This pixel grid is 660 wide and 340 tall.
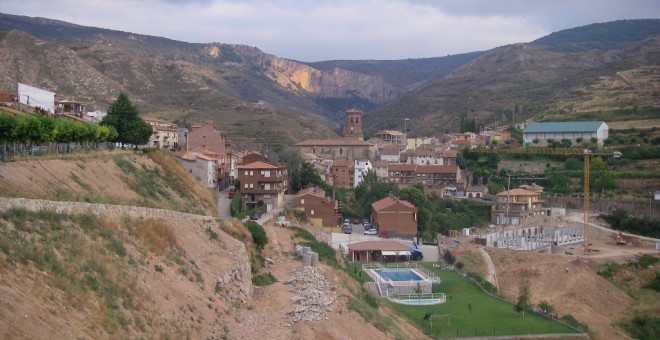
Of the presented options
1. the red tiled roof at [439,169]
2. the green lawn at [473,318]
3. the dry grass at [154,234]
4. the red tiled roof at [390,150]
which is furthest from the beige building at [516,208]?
the dry grass at [154,234]

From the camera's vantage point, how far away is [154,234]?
1948cm

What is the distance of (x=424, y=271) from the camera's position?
1615 inches

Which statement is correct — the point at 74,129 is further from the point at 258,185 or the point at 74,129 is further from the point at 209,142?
the point at 209,142

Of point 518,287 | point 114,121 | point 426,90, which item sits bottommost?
point 518,287

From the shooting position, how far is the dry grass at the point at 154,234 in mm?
18672

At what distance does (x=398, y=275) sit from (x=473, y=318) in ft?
23.5

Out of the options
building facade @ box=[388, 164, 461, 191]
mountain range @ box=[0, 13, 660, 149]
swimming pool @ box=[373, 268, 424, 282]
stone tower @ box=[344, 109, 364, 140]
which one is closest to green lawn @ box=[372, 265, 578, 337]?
swimming pool @ box=[373, 268, 424, 282]

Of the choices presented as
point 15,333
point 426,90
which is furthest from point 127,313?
point 426,90

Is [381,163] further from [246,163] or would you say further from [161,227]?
[161,227]

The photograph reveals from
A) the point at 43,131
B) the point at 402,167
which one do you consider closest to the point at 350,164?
the point at 402,167

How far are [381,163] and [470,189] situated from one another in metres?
10.7

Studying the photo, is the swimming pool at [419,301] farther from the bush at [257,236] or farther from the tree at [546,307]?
the bush at [257,236]

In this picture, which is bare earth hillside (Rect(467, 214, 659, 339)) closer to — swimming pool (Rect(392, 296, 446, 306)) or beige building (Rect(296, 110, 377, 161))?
swimming pool (Rect(392, 296, 446, 306))

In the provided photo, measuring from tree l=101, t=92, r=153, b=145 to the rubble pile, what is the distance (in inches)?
565
